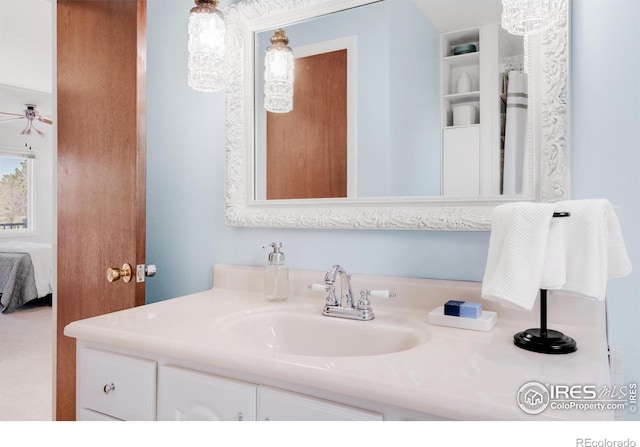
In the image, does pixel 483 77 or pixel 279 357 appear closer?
pixel 279 357

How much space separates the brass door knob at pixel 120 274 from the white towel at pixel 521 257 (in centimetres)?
114

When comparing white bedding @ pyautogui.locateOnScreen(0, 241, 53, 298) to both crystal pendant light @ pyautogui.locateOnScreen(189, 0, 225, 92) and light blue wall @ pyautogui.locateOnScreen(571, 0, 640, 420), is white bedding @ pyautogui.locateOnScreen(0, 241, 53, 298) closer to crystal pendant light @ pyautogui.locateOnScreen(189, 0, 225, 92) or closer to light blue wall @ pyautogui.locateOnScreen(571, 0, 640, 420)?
crystal pendant light @ pyautogui.locateOnScreen(189, 0, 225, 92)

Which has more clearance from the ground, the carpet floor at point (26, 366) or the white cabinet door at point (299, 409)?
the white cabinet door at point (299, 409)

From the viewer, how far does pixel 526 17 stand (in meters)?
1.09

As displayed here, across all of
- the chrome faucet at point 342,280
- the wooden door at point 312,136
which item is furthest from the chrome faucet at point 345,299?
the wooden door at point 312,136

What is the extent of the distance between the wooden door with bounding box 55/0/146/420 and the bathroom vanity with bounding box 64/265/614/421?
377 mm

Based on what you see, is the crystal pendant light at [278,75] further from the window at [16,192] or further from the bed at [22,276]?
the window at [16,192]

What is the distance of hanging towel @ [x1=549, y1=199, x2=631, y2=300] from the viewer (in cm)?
80

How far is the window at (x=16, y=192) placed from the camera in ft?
20.6

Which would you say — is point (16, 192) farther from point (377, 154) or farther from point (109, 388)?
point (377, 154)

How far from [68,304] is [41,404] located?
1130 mm

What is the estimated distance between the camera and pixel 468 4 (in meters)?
1.22
